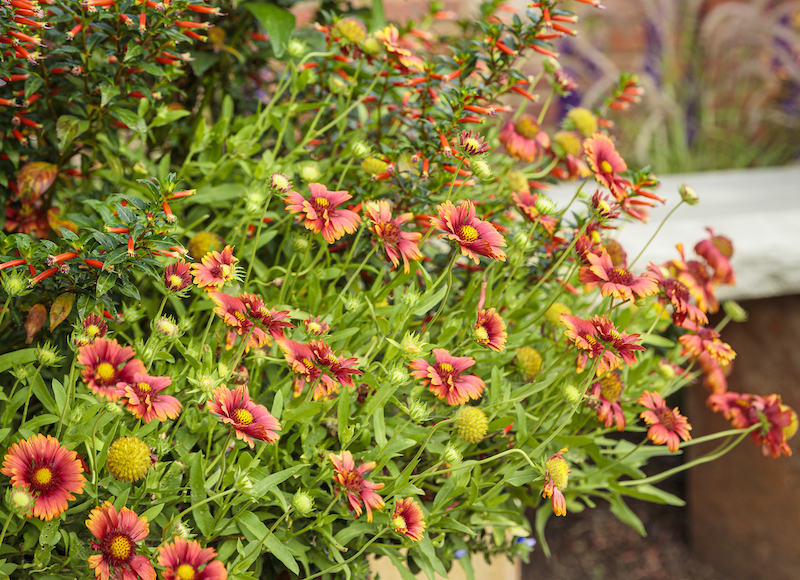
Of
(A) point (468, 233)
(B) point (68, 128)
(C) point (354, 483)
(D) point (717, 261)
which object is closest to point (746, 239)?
(D) point (717, 261)

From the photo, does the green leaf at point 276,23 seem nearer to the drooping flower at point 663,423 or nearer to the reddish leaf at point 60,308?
the reddish leaf at point 60,308

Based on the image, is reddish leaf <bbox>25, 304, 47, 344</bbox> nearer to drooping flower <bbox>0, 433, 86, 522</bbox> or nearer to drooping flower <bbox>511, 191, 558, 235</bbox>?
drooping flower <bbox>0, 433, 86, 522</bbox>

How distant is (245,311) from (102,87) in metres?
0.32

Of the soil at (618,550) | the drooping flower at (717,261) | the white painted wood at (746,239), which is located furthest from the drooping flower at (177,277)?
the soil at (618,550)

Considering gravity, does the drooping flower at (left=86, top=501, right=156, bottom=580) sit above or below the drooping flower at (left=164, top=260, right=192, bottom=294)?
below

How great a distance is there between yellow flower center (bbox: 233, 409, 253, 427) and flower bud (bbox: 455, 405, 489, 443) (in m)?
0.19

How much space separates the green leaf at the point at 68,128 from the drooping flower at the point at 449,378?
1.42 feet

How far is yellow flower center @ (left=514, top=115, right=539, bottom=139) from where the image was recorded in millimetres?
753

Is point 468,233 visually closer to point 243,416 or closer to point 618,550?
point 243,416

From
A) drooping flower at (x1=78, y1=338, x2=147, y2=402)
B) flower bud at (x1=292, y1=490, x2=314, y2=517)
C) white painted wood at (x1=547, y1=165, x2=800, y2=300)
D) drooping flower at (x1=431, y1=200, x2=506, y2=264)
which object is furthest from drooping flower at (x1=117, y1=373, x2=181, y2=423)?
white painted wood at (x1=547, y1=165, x2=800, y2=300)

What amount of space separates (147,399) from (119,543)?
0.10m

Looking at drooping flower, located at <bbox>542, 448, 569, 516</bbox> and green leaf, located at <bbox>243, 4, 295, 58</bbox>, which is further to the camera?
green leaf, located at <bbox>243, 4, 295, 58</bbox>

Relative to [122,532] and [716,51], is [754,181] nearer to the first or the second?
[716,51]

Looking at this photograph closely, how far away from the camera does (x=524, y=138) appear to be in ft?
2.49
